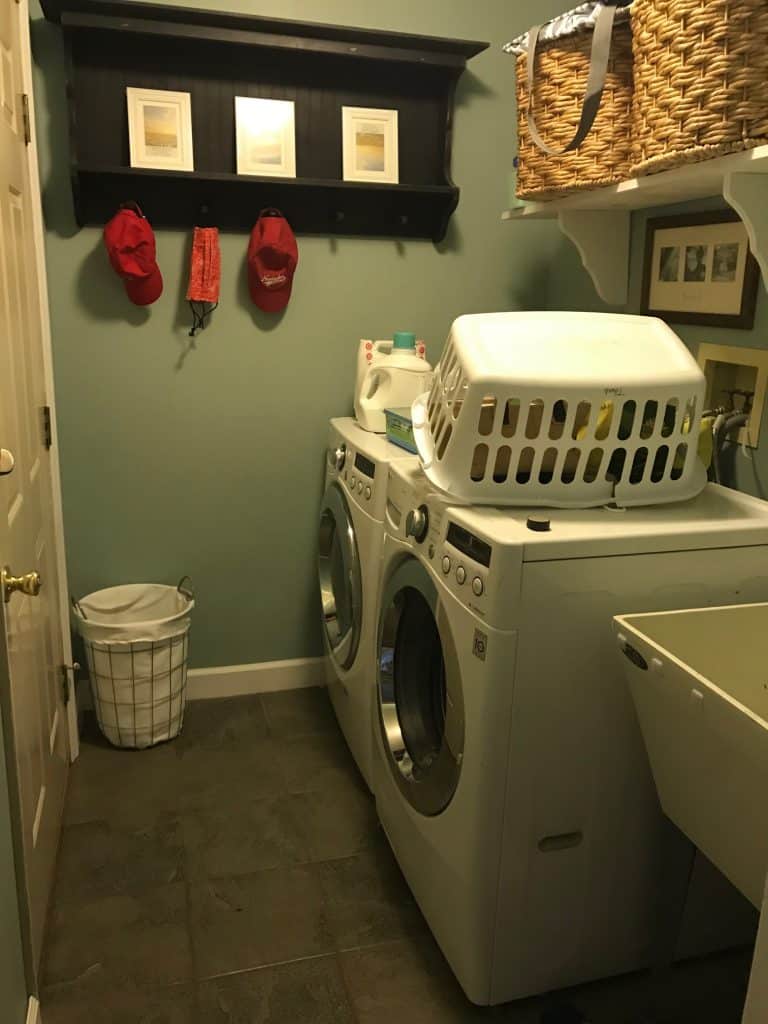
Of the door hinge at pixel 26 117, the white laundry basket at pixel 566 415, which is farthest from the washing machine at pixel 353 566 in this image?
the door hinge at pixel 26 117

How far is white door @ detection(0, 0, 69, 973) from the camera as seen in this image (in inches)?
60.7

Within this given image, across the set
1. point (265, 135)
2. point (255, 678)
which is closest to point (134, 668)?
point (255, 678)

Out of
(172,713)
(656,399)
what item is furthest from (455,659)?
(172,713)

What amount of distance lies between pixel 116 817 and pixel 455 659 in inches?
47.0

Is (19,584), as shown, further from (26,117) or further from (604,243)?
(604,243)

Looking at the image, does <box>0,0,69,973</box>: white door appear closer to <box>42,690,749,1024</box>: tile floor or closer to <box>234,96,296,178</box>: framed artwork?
<box>42,690,749,1024</box>: tile floor

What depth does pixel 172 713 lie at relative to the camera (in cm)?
253

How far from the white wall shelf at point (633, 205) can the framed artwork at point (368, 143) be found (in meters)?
0.45

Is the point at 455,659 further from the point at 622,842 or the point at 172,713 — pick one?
the point at 172,713

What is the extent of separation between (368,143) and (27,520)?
150 cm

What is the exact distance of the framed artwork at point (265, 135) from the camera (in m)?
2.36

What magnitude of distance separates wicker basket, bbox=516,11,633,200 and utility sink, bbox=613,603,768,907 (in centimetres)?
101

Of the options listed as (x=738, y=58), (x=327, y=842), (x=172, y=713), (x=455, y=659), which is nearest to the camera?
(x=738, y=58)

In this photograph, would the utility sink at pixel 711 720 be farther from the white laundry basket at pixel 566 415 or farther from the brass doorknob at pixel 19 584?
the brass doorknob at pixel 19 584
